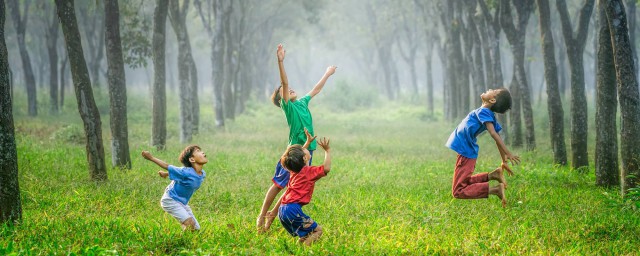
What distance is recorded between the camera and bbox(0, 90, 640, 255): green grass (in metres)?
5.72

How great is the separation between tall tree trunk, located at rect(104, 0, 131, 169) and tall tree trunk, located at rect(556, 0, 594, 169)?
8.37 m

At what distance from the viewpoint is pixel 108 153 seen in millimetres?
12953

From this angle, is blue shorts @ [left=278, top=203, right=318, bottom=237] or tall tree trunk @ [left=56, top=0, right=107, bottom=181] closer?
blue shorts @ [left=278, top=203, right=318, bottom=237]

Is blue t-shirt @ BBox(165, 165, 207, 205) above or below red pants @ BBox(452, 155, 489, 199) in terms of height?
above

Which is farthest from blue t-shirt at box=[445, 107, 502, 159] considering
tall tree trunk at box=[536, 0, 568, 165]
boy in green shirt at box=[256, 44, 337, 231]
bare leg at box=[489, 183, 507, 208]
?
tall tree trunk at box=[536, 0, 568, 165]

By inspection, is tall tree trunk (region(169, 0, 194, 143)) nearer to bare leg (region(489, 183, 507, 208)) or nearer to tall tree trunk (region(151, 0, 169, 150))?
tall tree trunk (region(151, 0, 169, 150))

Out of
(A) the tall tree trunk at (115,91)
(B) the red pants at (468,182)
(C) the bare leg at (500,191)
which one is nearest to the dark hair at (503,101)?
(B) the red pants at (468,182)

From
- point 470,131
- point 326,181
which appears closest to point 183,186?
point 470,131

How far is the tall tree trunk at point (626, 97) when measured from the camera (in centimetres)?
809

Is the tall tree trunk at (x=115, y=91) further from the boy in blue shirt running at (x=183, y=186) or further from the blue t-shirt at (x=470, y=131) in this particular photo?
the blue t-shirt at (x=470, y=131)

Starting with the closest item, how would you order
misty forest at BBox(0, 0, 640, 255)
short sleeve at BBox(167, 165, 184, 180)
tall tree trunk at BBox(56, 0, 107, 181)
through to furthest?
misty forest at BBox(0, 0, 640, 255) < short sleeve at BBox(167, 165, 184, 180) < tall tree trunk at BBox(56, 0, 107, 181)

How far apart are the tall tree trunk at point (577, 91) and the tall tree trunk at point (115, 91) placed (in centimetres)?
837

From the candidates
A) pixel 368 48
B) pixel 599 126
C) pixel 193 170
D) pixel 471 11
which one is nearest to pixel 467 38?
pixel 471 11

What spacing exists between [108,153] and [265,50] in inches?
1176
